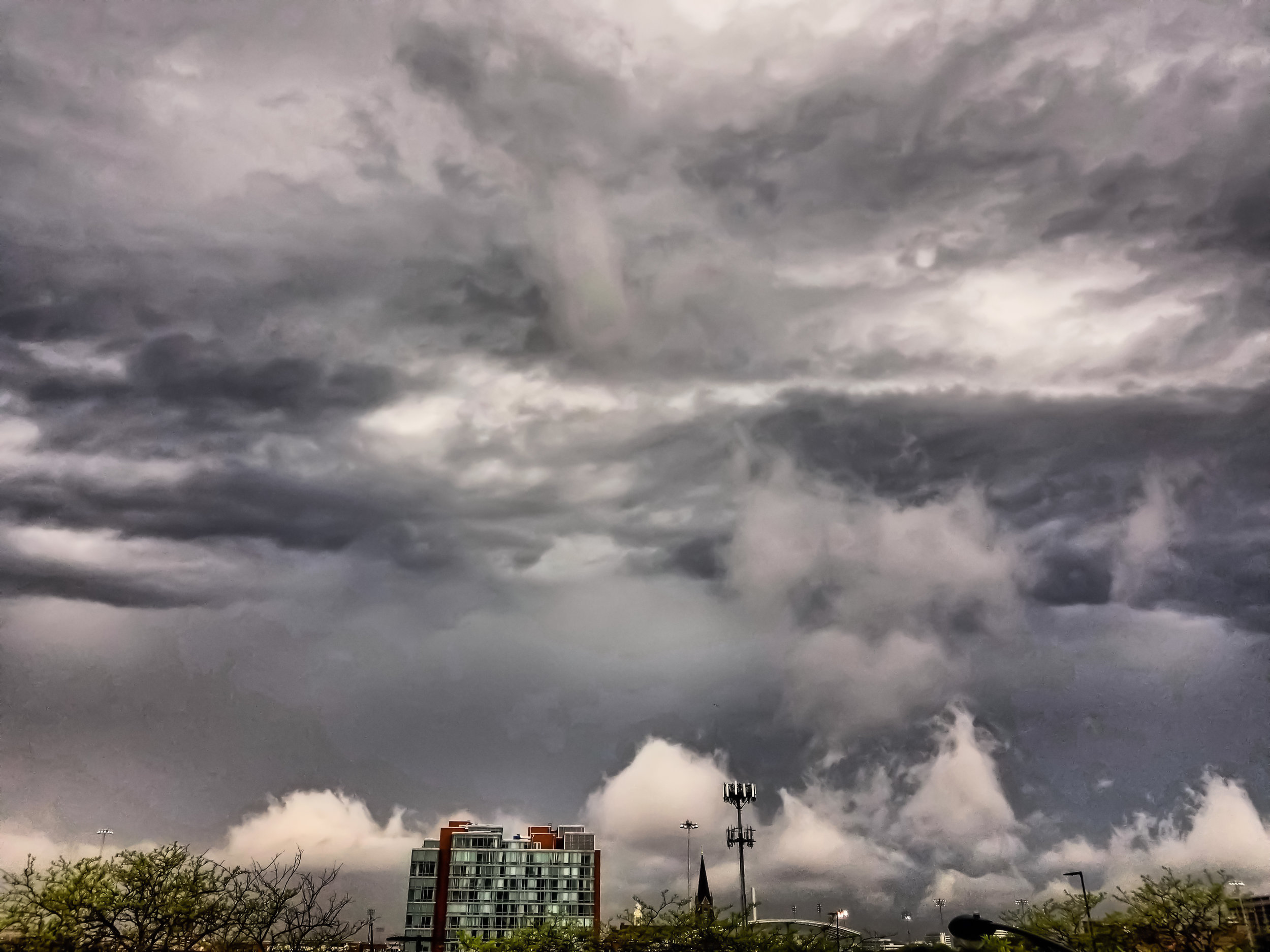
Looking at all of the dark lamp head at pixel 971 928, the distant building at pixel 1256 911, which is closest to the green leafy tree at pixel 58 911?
the dark lamp head at pixel 971 928

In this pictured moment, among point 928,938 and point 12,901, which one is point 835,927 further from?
point 12,901

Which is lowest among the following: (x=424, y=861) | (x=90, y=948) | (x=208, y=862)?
(x=90, y=948)

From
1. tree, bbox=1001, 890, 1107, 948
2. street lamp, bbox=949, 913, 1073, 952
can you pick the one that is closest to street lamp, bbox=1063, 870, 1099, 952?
tree, bbox=1001, 890, 1107, 948

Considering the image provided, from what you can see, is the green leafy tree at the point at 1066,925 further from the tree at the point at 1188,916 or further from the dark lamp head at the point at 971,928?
the dark lamp head at the point at 971,928

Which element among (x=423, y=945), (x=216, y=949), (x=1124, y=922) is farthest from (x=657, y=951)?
(x=423, y=945)

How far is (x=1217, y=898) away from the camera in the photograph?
52.5m

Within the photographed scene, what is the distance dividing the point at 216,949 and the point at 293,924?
322 centimetres

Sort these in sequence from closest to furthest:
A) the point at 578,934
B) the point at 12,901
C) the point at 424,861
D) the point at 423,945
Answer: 1. the point at 12,901
2. the point at 578,934
3. the point at 423,945
4. the point at 424,861

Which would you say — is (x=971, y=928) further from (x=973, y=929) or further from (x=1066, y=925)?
(x=1066, y=925)

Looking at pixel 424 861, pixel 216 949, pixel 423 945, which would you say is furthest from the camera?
pixel 424 861

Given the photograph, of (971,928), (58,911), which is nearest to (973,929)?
(971,928)

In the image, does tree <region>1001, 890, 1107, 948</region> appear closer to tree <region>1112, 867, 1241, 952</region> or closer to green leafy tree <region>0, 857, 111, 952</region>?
tree <region>1112, 867, 1241, 952</region>

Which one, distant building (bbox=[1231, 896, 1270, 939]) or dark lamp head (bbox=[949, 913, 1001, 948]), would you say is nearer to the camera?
dark lamp head (bbox=[949, 913, 1001, 948])

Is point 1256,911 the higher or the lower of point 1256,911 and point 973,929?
the higher
